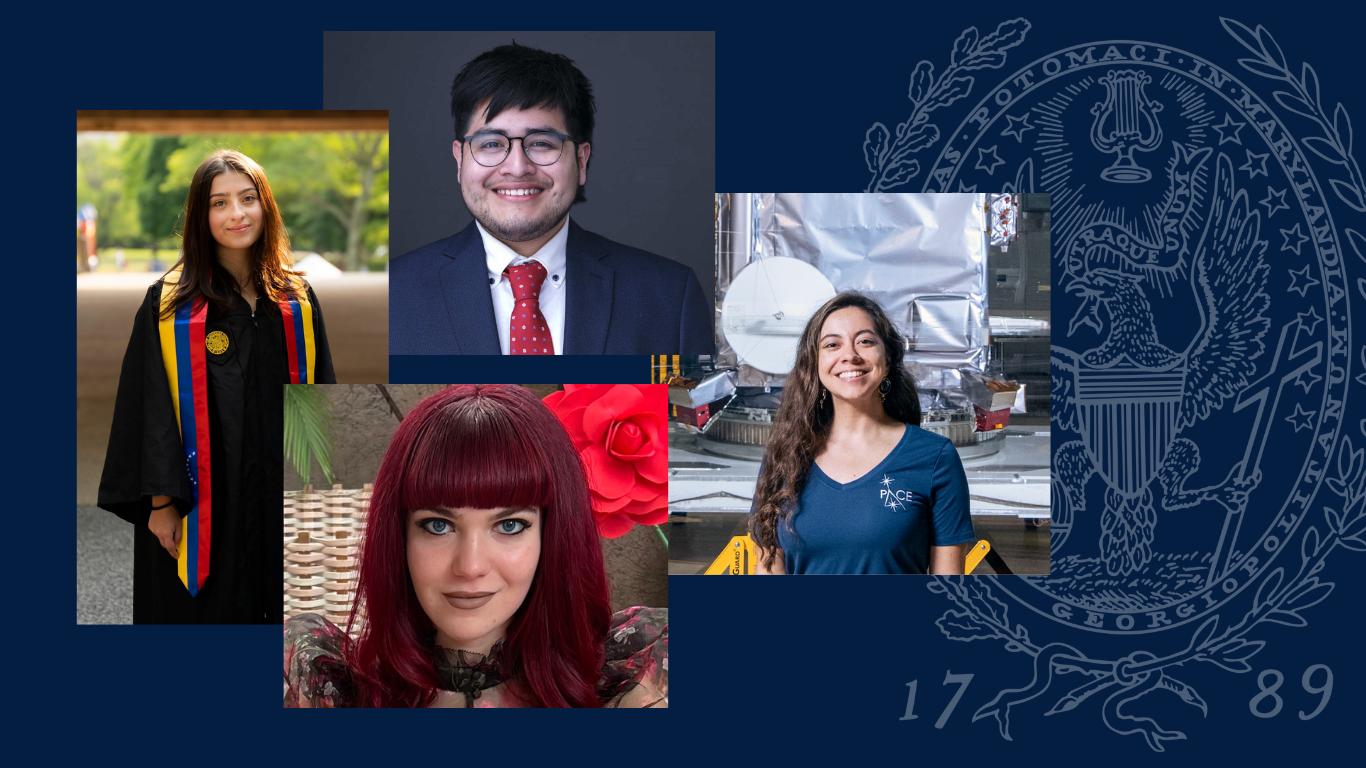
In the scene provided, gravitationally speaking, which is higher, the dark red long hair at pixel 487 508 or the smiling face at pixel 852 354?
the smiling face at pixel 852 354

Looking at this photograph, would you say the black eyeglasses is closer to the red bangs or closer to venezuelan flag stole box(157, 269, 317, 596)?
the red bangs

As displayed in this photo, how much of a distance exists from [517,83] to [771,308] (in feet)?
3.65

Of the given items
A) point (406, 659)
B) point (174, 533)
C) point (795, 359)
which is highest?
point (795, 359)

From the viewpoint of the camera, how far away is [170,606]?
169 inches

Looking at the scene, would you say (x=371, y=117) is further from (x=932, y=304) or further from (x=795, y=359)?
(x=932, y=304)

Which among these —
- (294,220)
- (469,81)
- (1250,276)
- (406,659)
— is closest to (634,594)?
(406,659)

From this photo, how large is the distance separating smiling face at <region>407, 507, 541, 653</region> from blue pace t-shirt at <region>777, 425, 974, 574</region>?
93 centimetres

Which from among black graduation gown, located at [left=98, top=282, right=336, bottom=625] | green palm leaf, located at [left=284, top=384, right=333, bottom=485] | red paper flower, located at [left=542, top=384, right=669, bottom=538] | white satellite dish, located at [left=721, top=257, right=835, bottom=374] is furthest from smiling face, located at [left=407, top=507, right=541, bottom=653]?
white satellite dish, located at [left=721, top=257, right=835, bottom=374]

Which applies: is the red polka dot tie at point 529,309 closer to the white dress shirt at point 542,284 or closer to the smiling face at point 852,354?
the white dress shirt at point 542,284

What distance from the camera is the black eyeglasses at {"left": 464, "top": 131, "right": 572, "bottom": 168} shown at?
13.5 ft

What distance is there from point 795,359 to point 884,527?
2.08 ft

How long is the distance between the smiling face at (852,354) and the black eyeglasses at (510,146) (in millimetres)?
1064

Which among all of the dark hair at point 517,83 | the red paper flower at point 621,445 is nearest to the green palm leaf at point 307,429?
the red paper flower at point 621,445

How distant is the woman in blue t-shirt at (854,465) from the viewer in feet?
13.8
